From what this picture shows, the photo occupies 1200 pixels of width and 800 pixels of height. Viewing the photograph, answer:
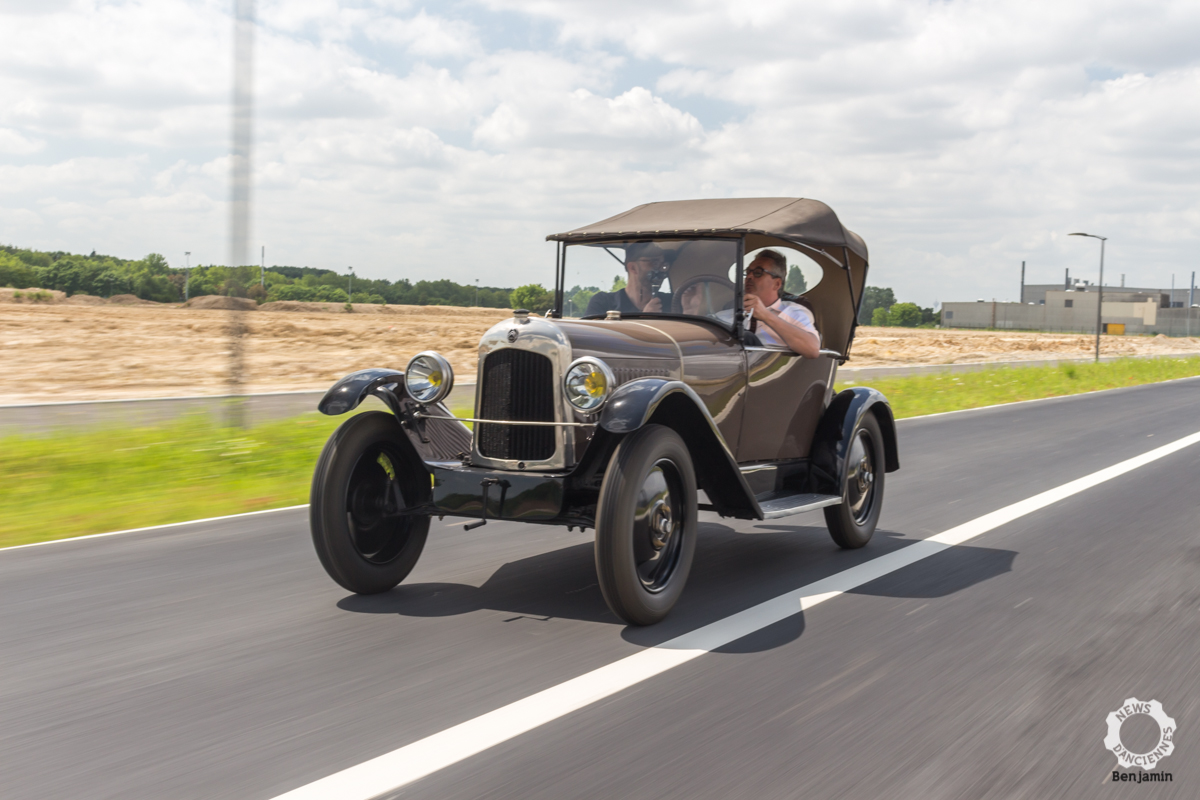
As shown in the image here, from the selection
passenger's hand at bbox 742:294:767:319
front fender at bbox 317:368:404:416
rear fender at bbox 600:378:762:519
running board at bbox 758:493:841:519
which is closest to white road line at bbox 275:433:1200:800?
running board at bbox 758:493:841:519

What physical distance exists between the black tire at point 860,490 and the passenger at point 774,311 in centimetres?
71

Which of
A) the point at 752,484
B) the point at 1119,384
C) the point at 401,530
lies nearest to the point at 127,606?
the point at 401,530

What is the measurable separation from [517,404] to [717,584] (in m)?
1.58

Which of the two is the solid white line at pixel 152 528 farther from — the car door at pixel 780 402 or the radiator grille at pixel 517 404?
the car door at pixel 780 402

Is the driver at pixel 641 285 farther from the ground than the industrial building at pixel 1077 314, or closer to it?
closer to it

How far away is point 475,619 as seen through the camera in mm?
5121

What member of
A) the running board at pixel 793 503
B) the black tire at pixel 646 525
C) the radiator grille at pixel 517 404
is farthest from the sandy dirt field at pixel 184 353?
the black tire at pixel 646 525

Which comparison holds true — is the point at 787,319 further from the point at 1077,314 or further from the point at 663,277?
the point at 1077,314

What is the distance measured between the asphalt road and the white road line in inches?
3.0

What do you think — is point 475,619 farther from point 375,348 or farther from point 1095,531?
point 375,348

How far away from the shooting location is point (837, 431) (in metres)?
6.96

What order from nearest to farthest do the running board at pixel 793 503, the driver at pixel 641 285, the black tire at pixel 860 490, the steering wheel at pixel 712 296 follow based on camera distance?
the running board at pixel 793 503 → the steering wheel at pixel 712 296 → the driver at pixel 641 285 → the black tire at pixel 860 490

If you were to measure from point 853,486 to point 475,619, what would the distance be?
3100mm

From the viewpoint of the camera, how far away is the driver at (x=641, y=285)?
648cm
